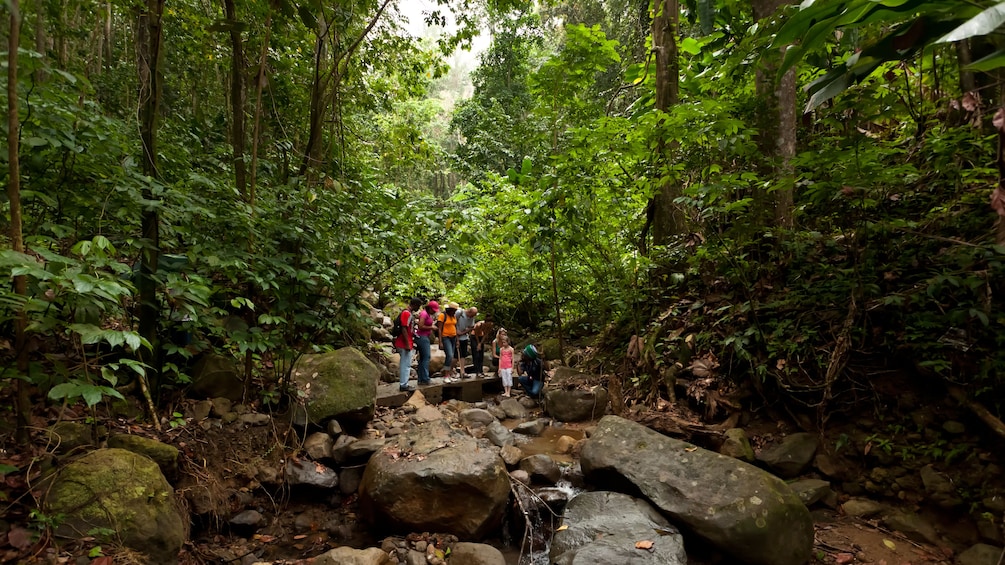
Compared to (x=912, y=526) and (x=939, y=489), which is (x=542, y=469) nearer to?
(x=912, y=526)

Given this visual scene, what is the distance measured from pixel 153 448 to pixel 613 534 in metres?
4.18

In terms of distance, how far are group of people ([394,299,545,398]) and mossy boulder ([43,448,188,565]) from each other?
4.22m

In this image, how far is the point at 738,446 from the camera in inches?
212

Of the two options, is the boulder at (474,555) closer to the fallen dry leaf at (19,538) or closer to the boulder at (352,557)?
the boulder at (352,557)

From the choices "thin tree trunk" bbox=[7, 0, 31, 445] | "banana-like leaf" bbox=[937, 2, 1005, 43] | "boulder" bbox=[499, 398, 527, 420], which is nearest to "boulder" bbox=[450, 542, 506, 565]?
"thin tree trunk" bbox=[7, 0, 31, 445]

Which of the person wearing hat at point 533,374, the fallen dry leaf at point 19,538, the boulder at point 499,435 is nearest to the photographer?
the fallen dry leaf at point 19,538

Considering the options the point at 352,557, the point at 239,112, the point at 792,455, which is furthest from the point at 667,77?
the point at 352,557

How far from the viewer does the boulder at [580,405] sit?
7809 millimetres

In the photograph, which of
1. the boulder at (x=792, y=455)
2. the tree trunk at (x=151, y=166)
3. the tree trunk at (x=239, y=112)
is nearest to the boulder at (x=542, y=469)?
the boulder at (x=792, y=455)

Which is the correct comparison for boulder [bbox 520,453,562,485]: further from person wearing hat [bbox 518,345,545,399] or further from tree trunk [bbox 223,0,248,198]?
tree trunk [bbox 223,0,248,198]

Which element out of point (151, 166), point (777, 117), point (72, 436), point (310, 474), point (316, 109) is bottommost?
point (310, 474)

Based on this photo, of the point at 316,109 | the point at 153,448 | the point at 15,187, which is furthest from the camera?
the point at 316,109

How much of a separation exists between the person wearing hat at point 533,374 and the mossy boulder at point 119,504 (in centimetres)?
612

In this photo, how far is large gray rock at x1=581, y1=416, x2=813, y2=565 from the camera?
13.2 feet
